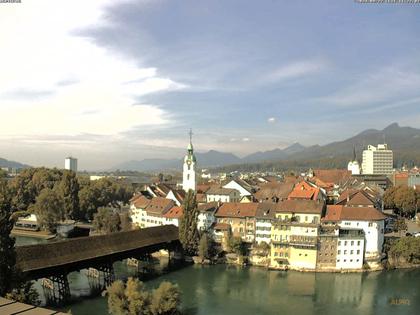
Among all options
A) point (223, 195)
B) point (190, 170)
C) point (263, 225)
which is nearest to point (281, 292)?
point (263, 225)

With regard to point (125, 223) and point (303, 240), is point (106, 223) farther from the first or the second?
point (303, 240)

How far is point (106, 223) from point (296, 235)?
24.9m

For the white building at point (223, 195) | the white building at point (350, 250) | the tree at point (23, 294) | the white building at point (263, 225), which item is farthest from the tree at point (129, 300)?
the white building at point (223, 195)

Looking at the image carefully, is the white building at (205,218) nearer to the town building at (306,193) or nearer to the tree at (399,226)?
the town building at (306,193)

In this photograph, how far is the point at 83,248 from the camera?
36.0 meters

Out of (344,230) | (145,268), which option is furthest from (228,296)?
(344,230)

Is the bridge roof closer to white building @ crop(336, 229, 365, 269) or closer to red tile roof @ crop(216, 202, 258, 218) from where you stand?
red tile roof @ crop(216, 202, 258, 218)

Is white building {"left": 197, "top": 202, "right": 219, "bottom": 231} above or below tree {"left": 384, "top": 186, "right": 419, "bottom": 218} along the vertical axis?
below

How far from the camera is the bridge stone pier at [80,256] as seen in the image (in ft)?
104

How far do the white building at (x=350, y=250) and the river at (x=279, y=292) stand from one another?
4.44ft

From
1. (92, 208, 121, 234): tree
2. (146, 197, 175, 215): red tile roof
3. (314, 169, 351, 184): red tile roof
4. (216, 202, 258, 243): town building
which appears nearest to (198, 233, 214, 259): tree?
(216, 202, 258, 243): town building

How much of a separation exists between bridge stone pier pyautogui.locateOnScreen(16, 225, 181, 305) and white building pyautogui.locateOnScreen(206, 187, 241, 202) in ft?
63.4

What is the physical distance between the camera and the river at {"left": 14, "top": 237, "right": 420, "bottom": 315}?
104 ft

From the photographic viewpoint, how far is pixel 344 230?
44000 millimetres
